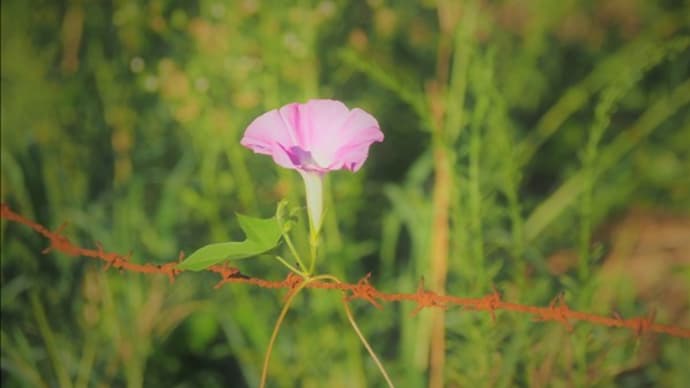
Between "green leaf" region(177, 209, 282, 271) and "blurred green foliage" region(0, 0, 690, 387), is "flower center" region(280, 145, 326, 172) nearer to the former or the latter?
"green leaf" region(177, 209, 282, 271)

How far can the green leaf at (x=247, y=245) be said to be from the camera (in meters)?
0.83

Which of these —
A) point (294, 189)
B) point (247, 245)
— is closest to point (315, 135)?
point (247, 245)

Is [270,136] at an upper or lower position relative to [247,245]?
upper

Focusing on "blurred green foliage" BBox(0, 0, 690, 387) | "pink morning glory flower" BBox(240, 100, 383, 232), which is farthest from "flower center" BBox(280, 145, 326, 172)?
"blurred green foliage" BBox(0, 0, 690, 387)

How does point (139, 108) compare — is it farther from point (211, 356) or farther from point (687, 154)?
point (687, 154)

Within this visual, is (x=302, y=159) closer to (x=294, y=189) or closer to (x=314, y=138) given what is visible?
(x=314, y=138)

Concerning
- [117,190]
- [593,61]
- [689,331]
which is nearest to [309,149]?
[689,331]

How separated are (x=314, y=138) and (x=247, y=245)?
0.13 m

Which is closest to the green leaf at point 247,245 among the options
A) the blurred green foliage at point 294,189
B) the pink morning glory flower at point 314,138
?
the pink morning glory flower at point 314,138

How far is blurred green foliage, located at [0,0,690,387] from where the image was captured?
53.9 inches

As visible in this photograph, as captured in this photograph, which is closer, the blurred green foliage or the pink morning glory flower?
the pink morning glory flower

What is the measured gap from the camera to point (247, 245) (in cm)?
84

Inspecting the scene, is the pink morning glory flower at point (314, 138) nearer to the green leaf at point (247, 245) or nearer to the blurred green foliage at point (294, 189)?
the green leaf at point (247, 245)

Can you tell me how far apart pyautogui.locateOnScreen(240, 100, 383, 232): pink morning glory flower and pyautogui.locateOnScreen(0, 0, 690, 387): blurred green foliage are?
1.32 feet
